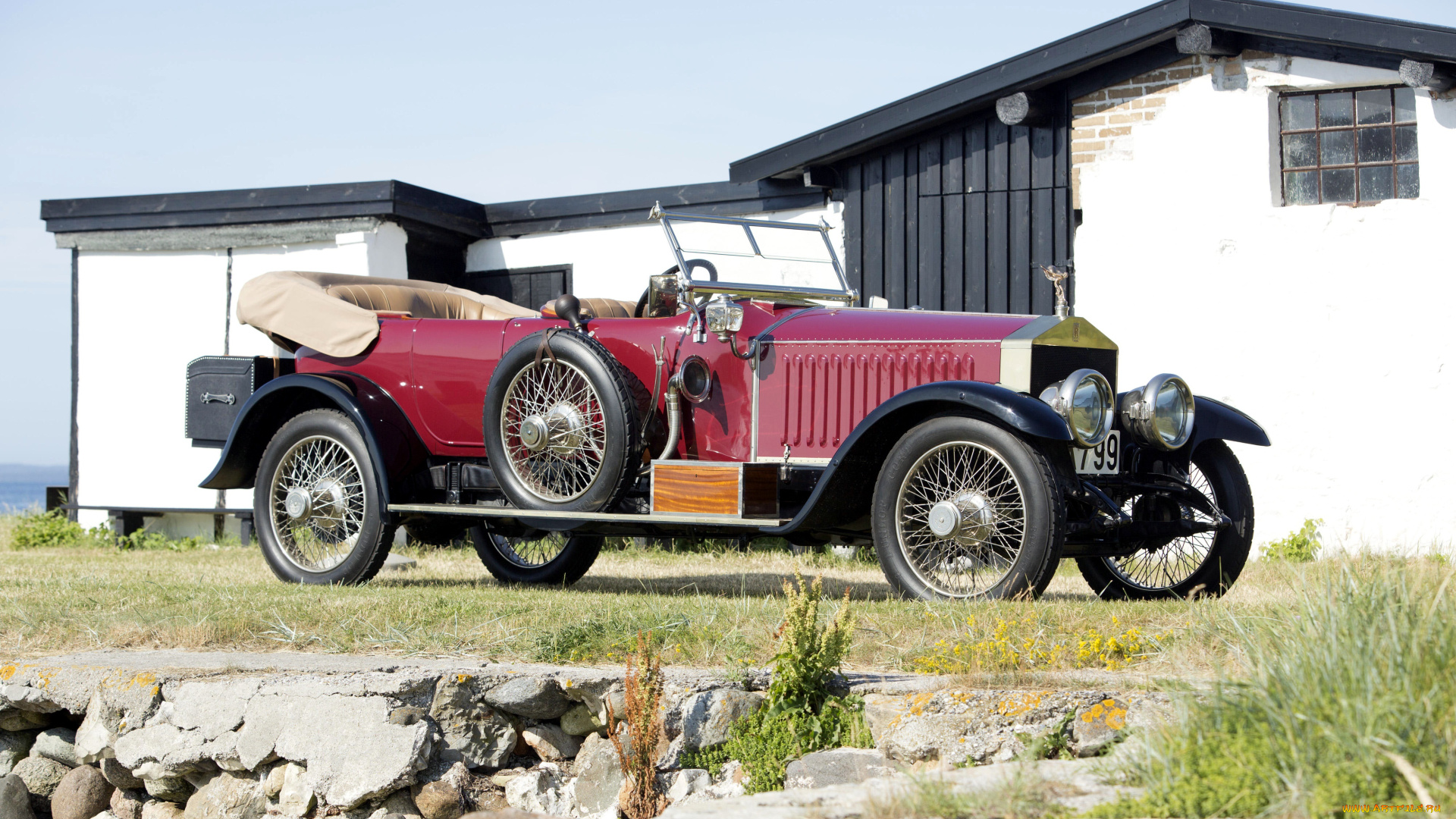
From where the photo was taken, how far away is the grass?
4020mm

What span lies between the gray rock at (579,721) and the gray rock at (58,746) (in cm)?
187

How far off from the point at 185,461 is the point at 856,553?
5.96 meters

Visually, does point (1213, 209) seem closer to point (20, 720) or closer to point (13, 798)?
point (20, 720)

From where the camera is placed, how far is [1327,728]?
2.54 meters

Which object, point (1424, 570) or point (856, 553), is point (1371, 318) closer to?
point (856, 553)

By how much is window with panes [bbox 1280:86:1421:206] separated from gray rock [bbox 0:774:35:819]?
7.70m

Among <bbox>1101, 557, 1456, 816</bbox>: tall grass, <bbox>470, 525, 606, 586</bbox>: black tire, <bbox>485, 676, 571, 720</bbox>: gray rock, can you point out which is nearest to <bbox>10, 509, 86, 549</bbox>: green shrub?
<bbox>470, 525, 606, 586</bbox>: black tire

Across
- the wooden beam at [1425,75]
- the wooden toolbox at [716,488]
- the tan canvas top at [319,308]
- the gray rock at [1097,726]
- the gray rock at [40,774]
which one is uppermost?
the wooden beam at [1425,75]

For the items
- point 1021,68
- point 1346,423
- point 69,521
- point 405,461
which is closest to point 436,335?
point 405,461

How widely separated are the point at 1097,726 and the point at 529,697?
1732 millimetres

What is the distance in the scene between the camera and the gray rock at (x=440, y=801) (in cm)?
404

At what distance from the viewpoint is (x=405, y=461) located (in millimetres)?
6641

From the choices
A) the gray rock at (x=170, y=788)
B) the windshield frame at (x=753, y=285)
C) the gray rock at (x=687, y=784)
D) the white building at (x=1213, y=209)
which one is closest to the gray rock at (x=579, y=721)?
the gray rock at (x=687, y=784)

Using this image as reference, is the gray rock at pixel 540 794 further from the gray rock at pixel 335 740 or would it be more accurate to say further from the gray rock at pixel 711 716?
the gray rock at pixel 711 716
